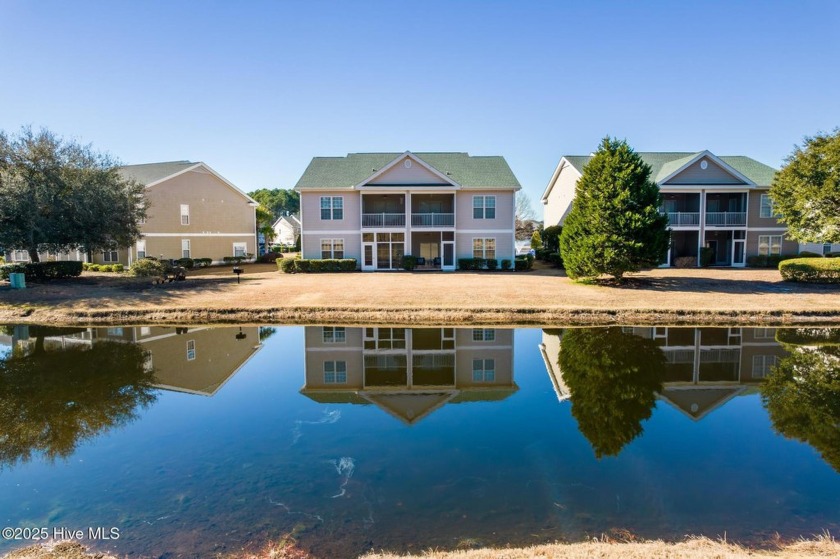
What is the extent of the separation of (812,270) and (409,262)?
22.6m

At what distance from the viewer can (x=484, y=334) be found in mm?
17047

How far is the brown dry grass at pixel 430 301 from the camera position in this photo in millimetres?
19234

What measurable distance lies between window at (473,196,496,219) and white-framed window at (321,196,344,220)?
31.5 ft

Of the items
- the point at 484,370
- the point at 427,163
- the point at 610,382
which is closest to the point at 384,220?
the point at 427,163

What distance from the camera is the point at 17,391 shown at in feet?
36.2

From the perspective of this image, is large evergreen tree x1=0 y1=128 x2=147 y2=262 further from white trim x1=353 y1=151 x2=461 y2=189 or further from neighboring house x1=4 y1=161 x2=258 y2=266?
white trim x1=353 y1=151 x2=461 y2=189

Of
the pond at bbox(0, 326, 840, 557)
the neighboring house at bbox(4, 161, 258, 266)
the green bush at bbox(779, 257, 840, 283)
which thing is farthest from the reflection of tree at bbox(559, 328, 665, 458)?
the neighboring house at bbox(4, 161, 258, 266)

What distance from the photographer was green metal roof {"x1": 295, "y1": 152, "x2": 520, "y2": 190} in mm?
35125

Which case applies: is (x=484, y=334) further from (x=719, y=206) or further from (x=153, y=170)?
(x=153, y=170)

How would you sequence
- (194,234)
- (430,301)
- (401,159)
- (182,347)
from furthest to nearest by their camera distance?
(194,234) < (401,159) < (430,301) < (182,347)

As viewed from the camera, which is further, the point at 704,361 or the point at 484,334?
the point at 484,334

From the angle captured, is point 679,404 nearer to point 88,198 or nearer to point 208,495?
point 208,495

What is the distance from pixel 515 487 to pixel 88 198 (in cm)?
2872

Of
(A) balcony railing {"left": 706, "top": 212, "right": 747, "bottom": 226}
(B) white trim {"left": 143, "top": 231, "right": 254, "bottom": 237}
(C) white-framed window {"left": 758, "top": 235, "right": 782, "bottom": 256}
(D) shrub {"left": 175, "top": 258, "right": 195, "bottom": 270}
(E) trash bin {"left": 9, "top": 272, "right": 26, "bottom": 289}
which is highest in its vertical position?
(A) balcony railing {"left": 706, "top": 212, "right": 747, "bottom": 226}
